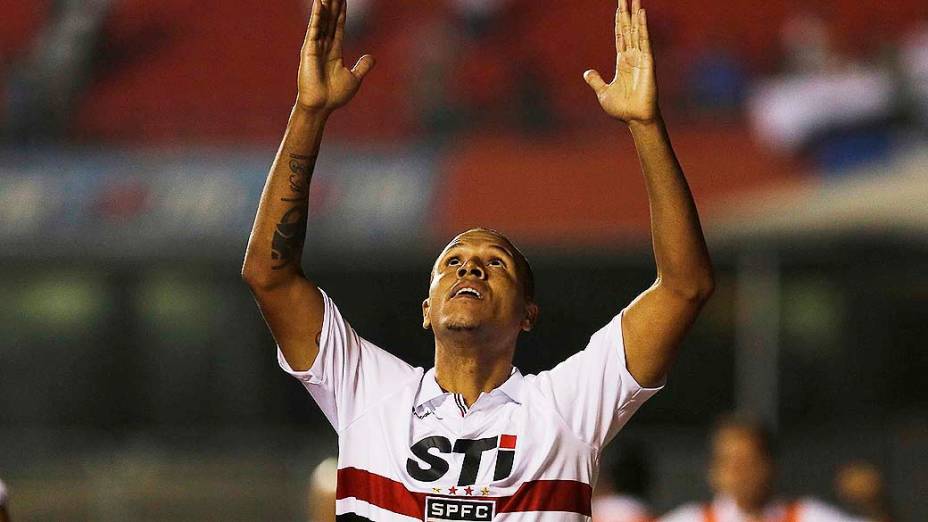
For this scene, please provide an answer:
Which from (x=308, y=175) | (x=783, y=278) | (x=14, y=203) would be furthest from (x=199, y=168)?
(x=308, y=175)

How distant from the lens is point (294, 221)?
3.98 m

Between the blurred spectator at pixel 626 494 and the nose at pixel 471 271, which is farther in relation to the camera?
the blurred spectator at pixel 626 494

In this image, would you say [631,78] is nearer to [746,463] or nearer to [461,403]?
[461,403]

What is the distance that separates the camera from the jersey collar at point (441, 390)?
3977 millimetres

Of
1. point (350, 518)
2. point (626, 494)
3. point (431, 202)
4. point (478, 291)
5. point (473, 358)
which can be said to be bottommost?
point (350, 518)

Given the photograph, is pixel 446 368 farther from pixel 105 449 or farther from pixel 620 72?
pixel 105 449

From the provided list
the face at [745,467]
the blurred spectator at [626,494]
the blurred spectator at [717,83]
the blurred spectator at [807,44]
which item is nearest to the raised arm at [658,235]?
the face at [745,467]

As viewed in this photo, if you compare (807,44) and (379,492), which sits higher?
(807,44)

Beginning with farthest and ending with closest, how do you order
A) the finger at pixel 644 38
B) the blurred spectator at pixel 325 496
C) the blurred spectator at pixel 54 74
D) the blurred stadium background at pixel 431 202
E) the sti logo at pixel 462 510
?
1. the blurred spectator at pixel 54 74
2. the blurred stadium background at pixel 431 202
3. the blurred spectator at pixel 325 496
4. the finger at pixel 644 38
5. the sti logo at pixel 462 510

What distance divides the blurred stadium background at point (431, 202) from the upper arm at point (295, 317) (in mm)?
10980

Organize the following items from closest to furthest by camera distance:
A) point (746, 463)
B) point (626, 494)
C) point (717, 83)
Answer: point (746, 463), point (626, 494), point (717, 83)

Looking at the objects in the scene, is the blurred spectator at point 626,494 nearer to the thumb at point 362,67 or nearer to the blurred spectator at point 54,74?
the thumb at point 362,67

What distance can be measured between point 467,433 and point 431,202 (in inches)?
570

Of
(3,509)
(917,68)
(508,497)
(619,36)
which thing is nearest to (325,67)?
(619,36)
